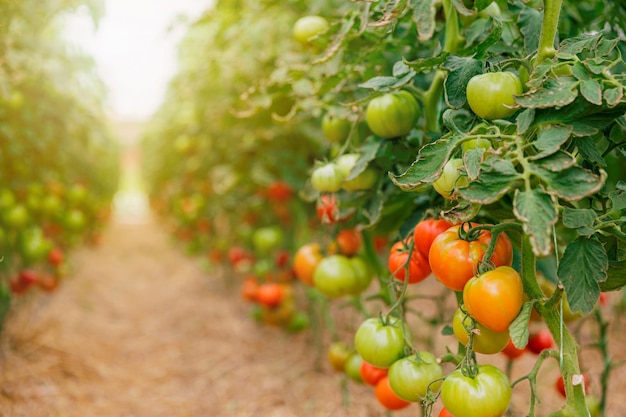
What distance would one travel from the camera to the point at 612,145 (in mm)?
842

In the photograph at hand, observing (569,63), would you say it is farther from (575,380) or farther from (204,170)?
(204,170)

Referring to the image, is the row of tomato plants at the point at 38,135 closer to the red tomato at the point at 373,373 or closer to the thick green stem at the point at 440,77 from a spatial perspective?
the thick green stem at the point at 440,77

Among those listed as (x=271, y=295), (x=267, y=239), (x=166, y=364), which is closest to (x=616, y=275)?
(x=271, y=295)

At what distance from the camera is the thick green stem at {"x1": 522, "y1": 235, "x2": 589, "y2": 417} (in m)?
0.74

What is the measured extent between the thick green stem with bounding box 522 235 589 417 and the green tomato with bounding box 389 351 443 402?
0.23 metres

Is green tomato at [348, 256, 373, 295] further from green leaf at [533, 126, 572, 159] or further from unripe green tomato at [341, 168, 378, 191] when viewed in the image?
green leaf at [533, 126, 572, 159]

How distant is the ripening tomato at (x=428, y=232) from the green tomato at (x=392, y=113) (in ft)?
0.69

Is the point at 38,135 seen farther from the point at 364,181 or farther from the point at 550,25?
the point at 550,25

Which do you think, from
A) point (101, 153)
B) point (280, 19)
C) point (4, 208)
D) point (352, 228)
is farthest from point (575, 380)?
point (101, 153)

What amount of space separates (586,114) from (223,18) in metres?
1.61

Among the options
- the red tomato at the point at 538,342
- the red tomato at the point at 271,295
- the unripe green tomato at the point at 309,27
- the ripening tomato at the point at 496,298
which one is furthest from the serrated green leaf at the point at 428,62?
the red tomato at the point at 271,295

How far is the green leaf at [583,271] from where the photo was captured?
2.29 ft

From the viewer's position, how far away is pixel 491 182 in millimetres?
655

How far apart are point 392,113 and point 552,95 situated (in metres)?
0.36
